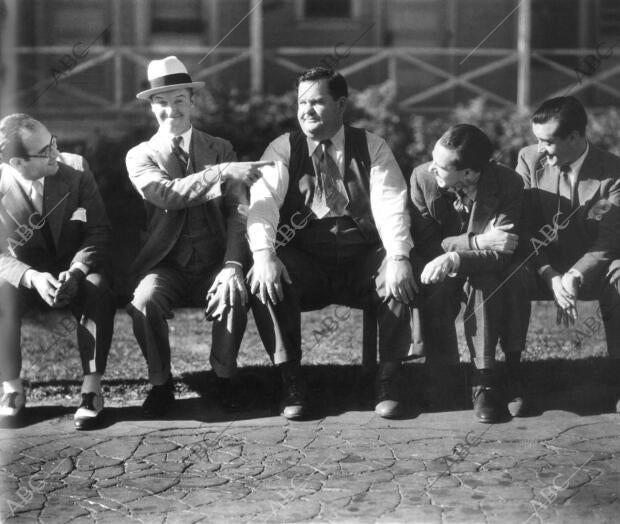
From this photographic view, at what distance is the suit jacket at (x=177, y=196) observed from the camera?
16.5 feet

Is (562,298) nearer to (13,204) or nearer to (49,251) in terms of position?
(49,251)

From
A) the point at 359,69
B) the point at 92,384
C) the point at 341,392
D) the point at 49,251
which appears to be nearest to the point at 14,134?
the point at 49,251

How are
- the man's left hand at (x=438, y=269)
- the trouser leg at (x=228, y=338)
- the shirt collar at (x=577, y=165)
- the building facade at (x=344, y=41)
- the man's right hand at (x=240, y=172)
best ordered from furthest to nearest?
the building facade at (x=344, y=41), the shirt collar at (x=577, y=165), the man's right hand at (x=240, y=172), the trouser leg at (x=228, y=338), the man's left hand at (x=438, y=269)

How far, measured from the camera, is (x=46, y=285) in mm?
4824

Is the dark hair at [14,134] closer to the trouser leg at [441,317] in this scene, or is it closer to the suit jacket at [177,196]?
the suit jacket at [177,196]

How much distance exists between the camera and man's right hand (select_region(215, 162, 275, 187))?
500 centimetres

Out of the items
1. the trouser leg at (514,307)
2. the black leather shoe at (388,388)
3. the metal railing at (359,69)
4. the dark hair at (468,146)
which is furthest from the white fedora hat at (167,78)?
the metal railing at (359,69)

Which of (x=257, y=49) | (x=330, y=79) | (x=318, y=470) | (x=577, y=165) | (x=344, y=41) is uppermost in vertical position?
(x=344, y=41)

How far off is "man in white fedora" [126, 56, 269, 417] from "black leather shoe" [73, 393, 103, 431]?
229mm

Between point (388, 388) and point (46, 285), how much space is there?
1.63m

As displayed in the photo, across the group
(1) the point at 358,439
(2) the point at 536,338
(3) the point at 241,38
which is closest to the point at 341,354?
(2) the point at 536,338

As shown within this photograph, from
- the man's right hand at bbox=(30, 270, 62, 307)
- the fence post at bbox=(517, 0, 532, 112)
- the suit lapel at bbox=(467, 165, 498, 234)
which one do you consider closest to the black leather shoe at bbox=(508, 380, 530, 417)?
the suit lapel at bbox=(467, 165, 498, 234)

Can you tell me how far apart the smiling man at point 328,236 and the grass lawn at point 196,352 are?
2.78ft

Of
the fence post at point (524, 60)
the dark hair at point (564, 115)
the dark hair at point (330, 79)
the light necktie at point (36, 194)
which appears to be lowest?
the light necktie at point (36, 194)
